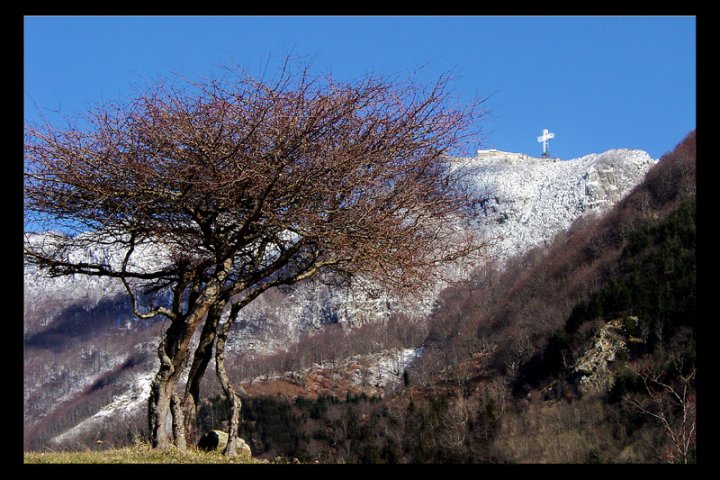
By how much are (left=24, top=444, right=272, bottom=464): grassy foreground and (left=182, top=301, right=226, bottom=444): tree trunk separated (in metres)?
1.18

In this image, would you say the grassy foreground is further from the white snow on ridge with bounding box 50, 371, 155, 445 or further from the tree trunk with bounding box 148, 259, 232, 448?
the white snow on ridge with bounding box 50, 371, 155, 445

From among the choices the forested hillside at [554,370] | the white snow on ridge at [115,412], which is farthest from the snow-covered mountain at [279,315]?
the forested hillside at [554,370]

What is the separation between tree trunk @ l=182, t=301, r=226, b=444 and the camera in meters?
10.3

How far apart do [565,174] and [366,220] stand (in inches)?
5409

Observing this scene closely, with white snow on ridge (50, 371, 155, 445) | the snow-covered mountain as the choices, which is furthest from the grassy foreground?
the snow-covered mountain

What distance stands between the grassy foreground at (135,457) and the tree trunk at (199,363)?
1.18m

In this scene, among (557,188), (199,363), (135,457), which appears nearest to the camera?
(135,457)

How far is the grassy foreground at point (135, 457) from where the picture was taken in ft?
25.5

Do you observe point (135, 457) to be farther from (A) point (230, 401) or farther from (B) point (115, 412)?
(B) point (115, 412)

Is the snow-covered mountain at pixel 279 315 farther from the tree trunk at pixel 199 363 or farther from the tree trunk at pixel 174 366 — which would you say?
the tree trunk at pixel 174 366

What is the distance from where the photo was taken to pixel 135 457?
324 inches

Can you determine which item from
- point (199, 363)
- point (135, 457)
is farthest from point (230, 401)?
point (135, 457)

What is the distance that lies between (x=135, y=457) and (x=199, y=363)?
247cm

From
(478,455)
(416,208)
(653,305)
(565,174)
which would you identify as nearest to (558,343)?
(653,305)
